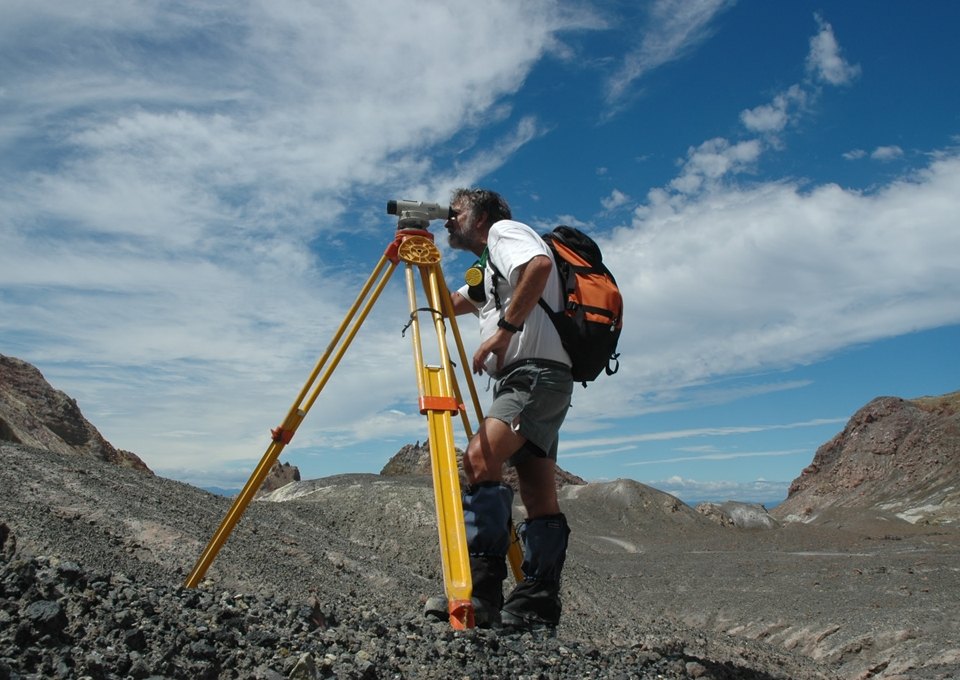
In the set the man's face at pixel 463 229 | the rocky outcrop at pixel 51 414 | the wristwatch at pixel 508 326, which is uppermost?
the rocky outcrop at pixel 51 414

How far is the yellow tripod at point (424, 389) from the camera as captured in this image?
11.2 ft

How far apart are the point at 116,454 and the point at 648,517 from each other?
13021 millimetres

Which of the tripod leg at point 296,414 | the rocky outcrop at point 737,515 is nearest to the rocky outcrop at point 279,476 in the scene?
the rocky outcrop at point 737,515

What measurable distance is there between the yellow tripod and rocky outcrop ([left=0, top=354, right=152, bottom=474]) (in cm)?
1184

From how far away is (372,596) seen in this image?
7.11 metres

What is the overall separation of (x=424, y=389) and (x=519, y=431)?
497 mm

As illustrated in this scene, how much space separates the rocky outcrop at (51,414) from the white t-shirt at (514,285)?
12816mm

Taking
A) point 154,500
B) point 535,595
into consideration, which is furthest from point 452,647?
point 154,500

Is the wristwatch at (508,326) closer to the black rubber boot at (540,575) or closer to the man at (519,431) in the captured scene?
the man at (519,431)

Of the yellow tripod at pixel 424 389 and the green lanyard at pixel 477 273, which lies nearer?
the yellow tripod at pixel 424 389

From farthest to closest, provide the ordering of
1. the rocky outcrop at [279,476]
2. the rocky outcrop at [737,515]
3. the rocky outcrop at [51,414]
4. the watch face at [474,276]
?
the rocky outcrop at [737,515] < the rocky outcrop at [279,476] < the rocky outcrop at [51,414] < the watch face at [474,276]

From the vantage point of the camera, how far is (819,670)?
666cm

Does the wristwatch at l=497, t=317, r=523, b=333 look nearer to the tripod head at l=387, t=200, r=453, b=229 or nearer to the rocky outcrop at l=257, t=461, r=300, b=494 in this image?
the tripod head at l=387, t=200, r=453, b=229

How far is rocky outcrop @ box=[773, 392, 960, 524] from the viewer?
70.9 feet
